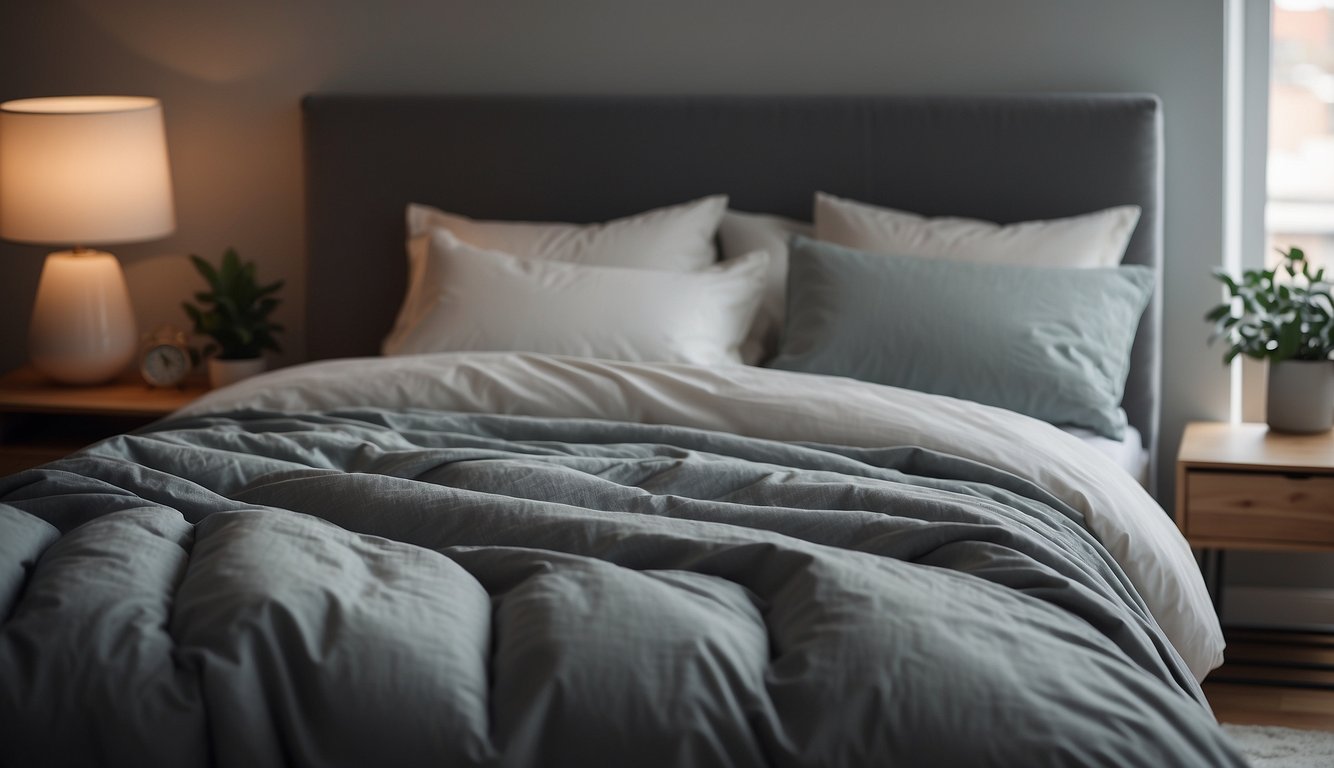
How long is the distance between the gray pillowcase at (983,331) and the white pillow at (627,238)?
1.40ft

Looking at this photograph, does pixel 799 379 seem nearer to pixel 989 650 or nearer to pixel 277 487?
pixel 277 487

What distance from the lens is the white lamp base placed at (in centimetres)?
361

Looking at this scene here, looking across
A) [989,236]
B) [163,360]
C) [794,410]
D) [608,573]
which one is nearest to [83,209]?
[163,360]

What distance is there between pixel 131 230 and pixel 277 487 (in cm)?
179

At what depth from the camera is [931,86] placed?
347 cm

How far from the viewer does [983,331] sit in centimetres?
285

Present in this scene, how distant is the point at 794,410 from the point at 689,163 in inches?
46.2

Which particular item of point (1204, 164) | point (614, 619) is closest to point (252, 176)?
point (1204, 164)

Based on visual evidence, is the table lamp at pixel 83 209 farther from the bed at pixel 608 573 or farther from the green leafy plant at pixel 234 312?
the bed at pixel 608 573

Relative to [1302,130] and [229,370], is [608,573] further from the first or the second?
[1302,130]

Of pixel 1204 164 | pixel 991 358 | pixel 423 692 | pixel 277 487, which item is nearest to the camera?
pixel 423 692

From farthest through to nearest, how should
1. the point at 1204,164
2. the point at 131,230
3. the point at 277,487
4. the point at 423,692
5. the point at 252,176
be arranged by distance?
the point at 252,176, the point at 131,230, the point at 1204,164, the point at 277,487, the point at 423,692

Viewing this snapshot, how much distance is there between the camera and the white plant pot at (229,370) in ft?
12.0

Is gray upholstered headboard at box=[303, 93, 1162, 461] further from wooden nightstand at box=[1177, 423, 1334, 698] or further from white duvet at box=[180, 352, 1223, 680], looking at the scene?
white duvet at box=[180, 352, 1223, 680]
